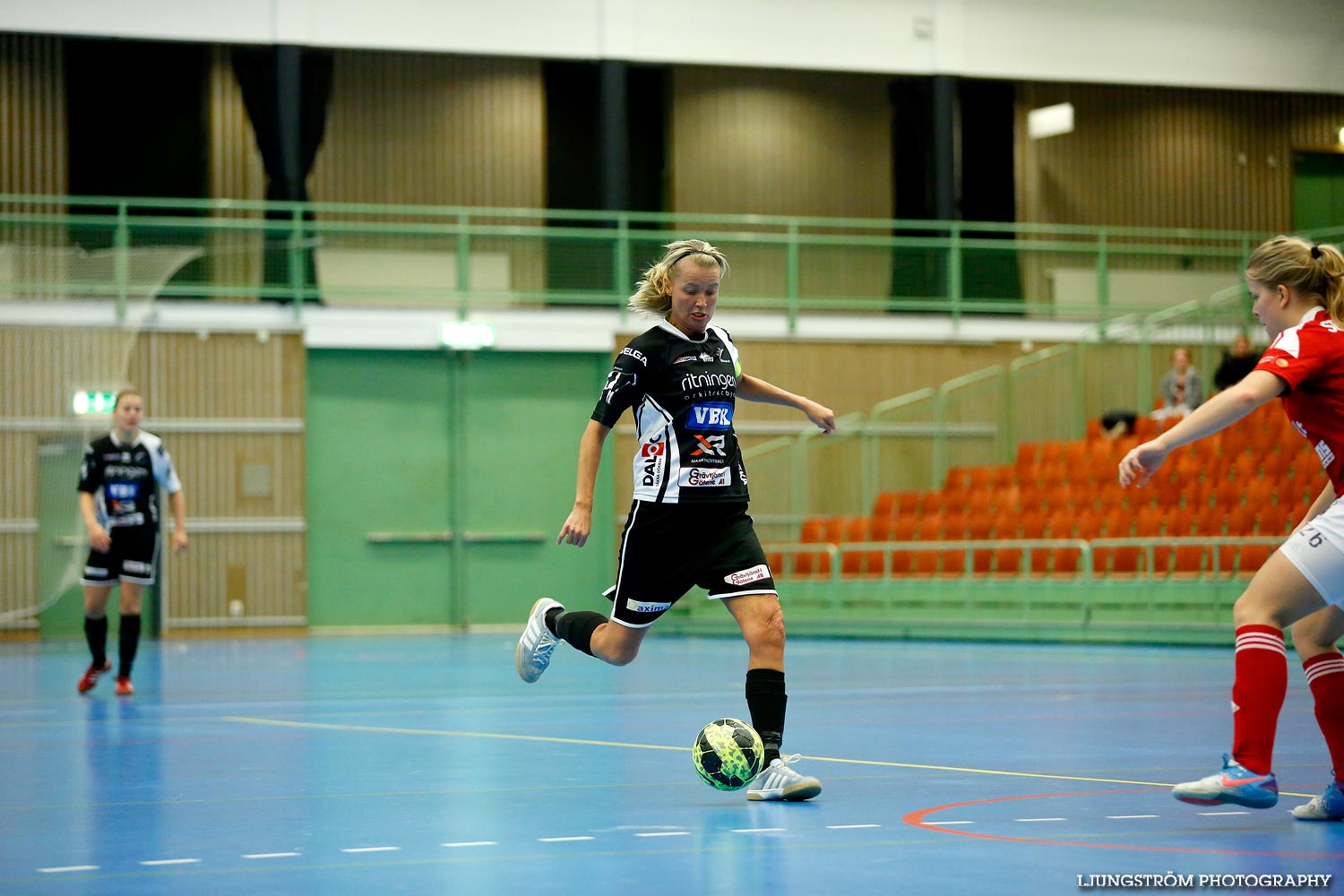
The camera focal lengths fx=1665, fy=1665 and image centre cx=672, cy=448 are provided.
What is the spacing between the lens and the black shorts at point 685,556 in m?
6.02

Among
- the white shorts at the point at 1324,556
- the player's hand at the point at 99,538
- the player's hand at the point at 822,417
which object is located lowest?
the player's hand at the point at 99,538

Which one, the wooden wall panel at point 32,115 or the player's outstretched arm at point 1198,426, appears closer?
the player's outstretched arm at point 1198,426

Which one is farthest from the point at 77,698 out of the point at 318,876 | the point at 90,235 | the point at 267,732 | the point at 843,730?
the point at 90,235

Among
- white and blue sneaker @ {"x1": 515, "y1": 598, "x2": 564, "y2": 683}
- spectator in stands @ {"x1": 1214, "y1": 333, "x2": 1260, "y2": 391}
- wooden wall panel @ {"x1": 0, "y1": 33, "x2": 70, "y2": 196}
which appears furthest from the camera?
wooden wall panel @ {"x1": 0, "y1": 33, "x2": 70, "y2": 196}

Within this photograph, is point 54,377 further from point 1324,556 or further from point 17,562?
point 1324,556

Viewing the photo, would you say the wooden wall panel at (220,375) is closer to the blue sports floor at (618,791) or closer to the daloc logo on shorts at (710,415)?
the blue sports floor at (618,791)

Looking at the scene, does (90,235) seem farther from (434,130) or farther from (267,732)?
(267,732)

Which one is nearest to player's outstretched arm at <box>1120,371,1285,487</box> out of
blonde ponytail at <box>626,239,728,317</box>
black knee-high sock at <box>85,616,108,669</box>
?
blonde ponytail at <box>626,239,728,317</box>

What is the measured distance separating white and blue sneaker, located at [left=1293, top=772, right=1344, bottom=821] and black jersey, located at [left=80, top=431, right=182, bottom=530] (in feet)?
28.3

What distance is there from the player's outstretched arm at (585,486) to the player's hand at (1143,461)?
6.25 ft

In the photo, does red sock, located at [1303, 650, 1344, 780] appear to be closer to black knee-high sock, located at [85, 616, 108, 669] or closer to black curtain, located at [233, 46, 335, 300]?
black knee-high sock, located at [85, 616, 108, 669]

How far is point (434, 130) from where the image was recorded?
88.0 feet

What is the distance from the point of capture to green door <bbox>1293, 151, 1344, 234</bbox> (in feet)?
97.0

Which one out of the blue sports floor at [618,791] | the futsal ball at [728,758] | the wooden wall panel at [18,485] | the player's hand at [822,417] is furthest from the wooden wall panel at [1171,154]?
the futsal ball at [728,758]
